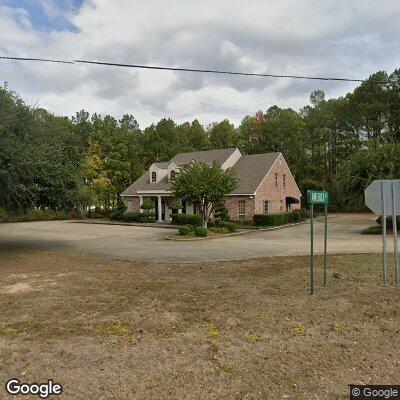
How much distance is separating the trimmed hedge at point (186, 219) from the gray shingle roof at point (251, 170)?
4350mm

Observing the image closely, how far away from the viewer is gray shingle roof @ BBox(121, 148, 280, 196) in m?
35.0

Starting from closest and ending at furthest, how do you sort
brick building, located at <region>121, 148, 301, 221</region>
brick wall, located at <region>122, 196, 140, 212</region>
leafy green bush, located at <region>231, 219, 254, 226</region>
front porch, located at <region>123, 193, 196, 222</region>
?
leafy green bush, located at <region>231, 219, 254, 226</region> < brick building, located at <region>121, 148, 301, 221</region> < front porch, located at <region>123, 193, 196, 222</region> < brick wall, located at <region>122, 196, 140, 212</region>

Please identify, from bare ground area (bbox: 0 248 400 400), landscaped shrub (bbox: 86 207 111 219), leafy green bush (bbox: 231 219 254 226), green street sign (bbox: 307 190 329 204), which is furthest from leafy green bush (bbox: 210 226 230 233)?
landscaped shrub (bbox: 86 207 111 219)

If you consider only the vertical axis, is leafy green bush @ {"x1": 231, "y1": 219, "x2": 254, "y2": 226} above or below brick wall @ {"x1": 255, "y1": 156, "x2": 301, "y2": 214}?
below

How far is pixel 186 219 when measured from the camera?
33750 mm

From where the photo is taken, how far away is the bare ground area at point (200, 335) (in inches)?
180

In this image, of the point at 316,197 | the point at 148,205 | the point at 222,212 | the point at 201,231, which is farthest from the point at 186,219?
the point at 316,197

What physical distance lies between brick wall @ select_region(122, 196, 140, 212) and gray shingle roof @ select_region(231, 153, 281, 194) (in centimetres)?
1131

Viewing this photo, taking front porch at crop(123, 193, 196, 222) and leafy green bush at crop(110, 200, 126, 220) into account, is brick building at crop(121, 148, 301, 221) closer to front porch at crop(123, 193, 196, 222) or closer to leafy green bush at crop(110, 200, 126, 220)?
front porch at crop(123, 193, 196, 222)

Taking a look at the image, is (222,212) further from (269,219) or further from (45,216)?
(45,216)

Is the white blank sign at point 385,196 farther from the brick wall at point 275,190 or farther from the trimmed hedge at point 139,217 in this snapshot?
the trimmed hedge at point 139,217

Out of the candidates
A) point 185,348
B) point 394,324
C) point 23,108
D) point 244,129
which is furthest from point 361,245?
point 244,129

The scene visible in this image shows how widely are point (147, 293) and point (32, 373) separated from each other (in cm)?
420

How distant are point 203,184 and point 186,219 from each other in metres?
7.95
